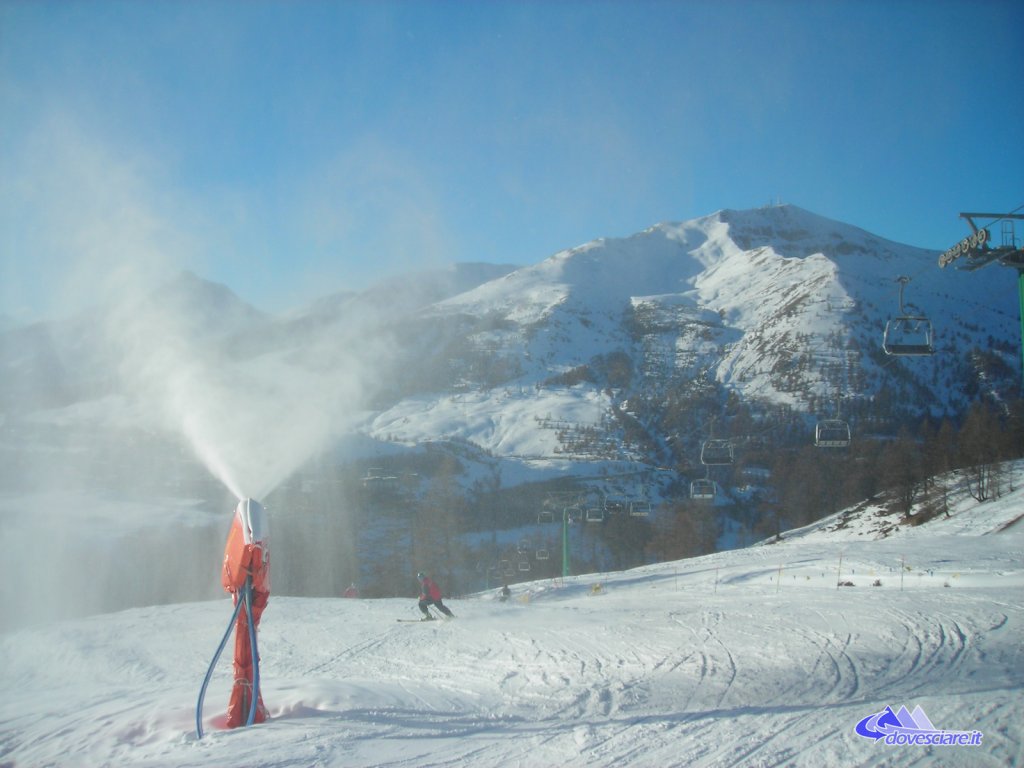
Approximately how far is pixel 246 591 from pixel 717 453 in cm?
2343

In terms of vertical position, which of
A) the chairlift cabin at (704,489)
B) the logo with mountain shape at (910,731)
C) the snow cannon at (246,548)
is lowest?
the chairlift cabin at (704,489)

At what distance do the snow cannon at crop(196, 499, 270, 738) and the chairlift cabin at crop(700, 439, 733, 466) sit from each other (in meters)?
22.6

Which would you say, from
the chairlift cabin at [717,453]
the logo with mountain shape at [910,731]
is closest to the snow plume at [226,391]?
the logo with mountain shape at [910,731]

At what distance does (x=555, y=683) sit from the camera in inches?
330

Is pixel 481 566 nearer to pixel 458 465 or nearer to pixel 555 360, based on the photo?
pixel 458 465

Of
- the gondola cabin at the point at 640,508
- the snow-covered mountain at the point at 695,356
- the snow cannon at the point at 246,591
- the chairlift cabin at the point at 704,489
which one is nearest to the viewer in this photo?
the snow cannon at the point at 246,591

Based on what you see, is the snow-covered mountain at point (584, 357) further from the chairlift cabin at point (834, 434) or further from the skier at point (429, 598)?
the chairlift cabin at point (834, 434)

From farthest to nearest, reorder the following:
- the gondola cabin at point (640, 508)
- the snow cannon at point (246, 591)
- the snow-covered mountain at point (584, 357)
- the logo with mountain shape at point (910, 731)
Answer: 1. the snow-covered mountain at point (584, 357)
2. the gondola cabin at point (640, 508)
3. the snow cannon at point (246, 591)
4. the logo with mountain shape at point (910, 731)

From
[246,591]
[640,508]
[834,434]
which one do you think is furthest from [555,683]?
[640,508]

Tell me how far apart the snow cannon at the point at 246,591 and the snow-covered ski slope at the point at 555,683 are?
0.29 meters

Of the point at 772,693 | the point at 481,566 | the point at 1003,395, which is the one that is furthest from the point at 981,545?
the point at 1003,395

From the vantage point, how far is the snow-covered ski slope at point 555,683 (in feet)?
19.0

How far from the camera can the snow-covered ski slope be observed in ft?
19.0

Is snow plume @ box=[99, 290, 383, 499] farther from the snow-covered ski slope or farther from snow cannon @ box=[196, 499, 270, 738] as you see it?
the snow-covered ski slope
